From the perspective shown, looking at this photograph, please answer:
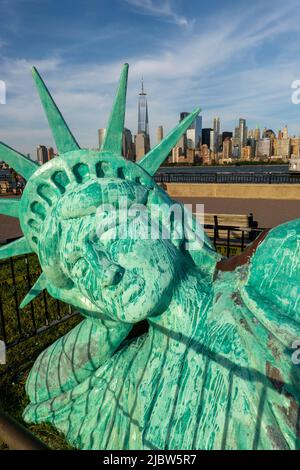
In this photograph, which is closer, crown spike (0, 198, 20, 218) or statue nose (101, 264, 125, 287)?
statue nose (101, 264, 125, 287)

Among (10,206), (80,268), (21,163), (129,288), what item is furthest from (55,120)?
(129,288)

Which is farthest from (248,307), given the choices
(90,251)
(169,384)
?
(90,251)

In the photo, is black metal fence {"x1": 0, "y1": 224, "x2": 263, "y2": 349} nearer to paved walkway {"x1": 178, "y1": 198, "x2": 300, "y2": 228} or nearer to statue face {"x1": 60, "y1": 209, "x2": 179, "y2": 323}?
statue face {"x1": 60, "y1": 209, "x2": 179, "y2": 323}

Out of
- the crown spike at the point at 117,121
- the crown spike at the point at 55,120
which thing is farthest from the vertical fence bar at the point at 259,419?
the crown spike at the point at 55,120

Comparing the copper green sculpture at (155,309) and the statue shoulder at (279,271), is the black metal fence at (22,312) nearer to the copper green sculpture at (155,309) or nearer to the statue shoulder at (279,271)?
the copper green sculpture at (155,309)

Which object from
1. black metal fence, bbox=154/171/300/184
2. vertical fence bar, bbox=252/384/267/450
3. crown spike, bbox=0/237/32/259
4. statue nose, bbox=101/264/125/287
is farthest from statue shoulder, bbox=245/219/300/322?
black metal fence, bbox=154/171/300/184

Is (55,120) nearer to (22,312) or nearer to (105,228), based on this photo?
(105,228)
